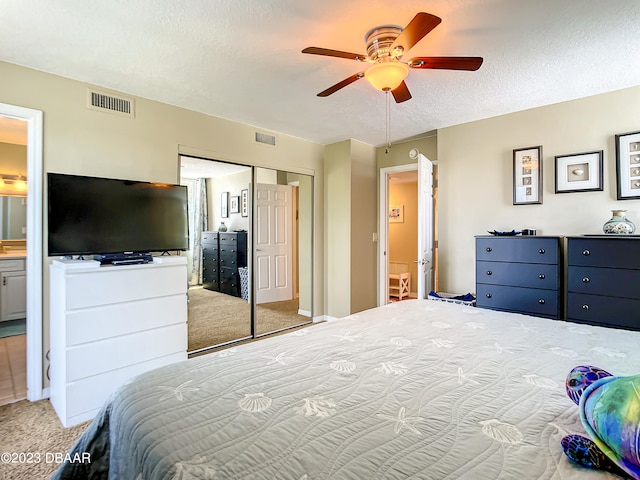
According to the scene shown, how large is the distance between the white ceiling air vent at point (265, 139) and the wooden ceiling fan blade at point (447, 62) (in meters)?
2.44

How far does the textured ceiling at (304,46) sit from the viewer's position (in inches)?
72.6

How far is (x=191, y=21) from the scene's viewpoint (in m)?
1.95

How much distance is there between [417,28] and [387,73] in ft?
1.27

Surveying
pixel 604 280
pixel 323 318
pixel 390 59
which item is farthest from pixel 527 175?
pixel 323 318

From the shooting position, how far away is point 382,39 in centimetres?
201

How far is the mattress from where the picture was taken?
2.47 feet

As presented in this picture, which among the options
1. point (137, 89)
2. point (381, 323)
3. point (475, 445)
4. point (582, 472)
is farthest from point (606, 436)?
point (137, 89)

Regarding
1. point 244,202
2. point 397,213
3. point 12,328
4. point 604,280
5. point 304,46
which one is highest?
point 304,46

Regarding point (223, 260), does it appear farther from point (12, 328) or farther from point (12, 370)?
point (12, 328)

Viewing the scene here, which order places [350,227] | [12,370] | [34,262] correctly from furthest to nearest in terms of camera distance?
[350,227] → [12,370] → [34,262]

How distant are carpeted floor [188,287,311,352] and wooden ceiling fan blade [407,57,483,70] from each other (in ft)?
9.94

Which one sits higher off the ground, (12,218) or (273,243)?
(12,218)

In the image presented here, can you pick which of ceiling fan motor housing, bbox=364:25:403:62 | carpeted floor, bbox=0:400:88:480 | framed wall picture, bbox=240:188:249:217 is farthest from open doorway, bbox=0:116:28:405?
ceiling fan motor housing, bbox=364:25:403:62

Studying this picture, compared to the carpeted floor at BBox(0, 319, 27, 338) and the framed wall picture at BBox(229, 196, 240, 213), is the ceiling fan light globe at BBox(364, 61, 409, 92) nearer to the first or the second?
the framed wall picture at BBox(229, 196, 240, 213)
